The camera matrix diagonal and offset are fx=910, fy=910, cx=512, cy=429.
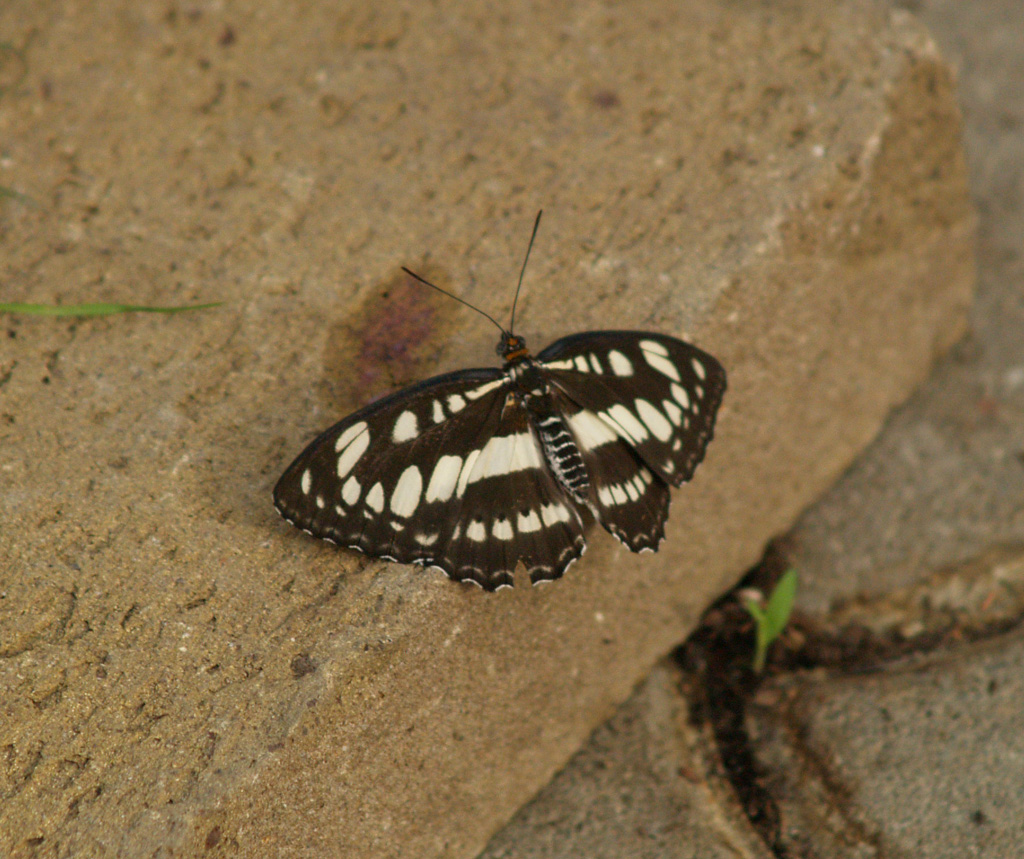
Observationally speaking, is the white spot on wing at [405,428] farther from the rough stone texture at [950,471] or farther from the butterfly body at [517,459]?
the rough stone texture at [950,471]

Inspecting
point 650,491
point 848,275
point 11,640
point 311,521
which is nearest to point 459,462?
point 311,521

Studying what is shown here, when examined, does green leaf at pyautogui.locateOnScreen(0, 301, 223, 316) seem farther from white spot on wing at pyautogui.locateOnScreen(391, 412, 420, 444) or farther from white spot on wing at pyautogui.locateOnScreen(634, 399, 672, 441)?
white spot on wing at pyautogui.locateOnScreen(634, 399, 672, 441)

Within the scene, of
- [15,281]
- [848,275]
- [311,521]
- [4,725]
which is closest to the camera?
[4,725]

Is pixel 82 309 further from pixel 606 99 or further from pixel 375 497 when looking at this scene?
pixel 606 99

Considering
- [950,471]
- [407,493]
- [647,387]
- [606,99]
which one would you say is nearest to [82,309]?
[407,493]

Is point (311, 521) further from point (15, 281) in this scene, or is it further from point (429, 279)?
point (15, 281)

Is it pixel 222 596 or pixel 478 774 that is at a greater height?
pixel 222 596

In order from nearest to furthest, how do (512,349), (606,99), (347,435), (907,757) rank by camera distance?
(347,435)
(512,349)
(907,757)
(606,99)
